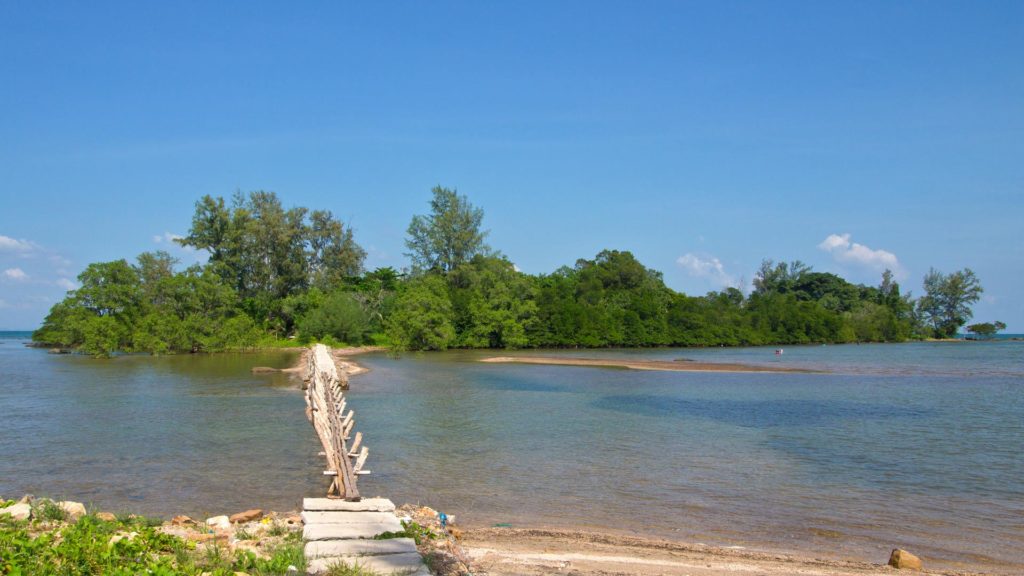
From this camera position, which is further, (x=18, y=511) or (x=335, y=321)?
(x=335, y=321)

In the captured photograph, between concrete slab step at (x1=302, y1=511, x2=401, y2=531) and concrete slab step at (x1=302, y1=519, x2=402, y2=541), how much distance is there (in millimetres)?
85

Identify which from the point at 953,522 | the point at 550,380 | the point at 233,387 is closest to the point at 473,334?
the point at 550,380

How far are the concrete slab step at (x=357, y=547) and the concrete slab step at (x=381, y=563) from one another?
4.1 inches

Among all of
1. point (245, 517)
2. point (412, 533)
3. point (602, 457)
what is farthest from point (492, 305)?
point (412, 533)

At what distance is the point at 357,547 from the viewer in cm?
604

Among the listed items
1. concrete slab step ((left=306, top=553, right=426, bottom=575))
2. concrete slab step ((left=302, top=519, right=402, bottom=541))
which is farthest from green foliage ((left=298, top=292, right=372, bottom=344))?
concrete slab step ((left=306, top=553, right=426, bottom=575))

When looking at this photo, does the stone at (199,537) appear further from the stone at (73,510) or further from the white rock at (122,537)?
the stone at (73,510)

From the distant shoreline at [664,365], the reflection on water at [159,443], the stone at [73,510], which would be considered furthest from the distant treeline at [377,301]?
the stone at [73,510]

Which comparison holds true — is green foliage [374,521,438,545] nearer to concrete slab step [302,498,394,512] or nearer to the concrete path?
the concrete path

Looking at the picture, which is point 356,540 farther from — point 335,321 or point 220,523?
point 335,321

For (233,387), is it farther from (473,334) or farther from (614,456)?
(473,334)

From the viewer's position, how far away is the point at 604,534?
26.1 ft

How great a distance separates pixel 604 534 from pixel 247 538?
392 cm

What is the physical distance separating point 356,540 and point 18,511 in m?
3.23
